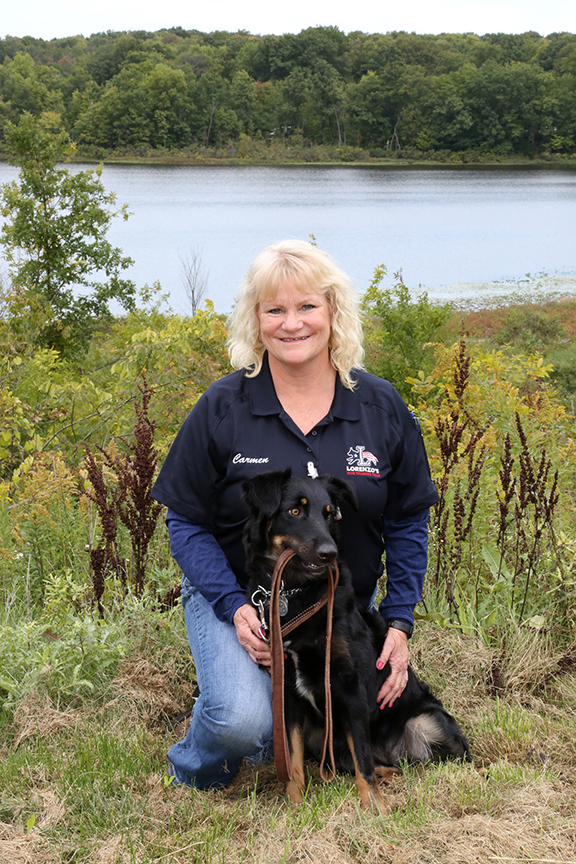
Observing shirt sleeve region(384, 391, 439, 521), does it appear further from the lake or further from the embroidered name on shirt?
the lake

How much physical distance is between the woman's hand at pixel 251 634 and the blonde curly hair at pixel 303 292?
926 mm

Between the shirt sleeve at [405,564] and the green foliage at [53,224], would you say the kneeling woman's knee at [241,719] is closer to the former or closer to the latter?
the shirt sleeve at [405,564]

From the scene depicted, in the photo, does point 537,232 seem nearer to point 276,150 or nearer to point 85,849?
point 85,849

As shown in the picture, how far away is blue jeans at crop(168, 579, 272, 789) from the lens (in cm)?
256

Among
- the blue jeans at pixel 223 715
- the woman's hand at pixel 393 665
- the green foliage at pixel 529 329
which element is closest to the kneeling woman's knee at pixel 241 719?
the blue jeans at pixel 223 715

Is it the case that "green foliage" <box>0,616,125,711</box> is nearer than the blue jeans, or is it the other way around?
the blue jeans

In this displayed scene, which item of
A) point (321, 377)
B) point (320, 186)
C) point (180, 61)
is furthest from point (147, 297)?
point (180, 61)

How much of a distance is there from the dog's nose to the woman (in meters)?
0.43

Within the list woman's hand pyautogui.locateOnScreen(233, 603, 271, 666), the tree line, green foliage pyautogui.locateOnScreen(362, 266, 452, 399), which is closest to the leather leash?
woman's hand pyautogui.locateOnScreen(233, 603, 271, 666)

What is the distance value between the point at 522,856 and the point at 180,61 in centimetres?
8010

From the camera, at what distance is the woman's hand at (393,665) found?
2637 mm

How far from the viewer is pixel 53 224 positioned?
12.9 metres

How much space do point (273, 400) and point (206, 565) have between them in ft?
2.18

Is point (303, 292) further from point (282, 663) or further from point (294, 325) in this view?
point (282, 663)
